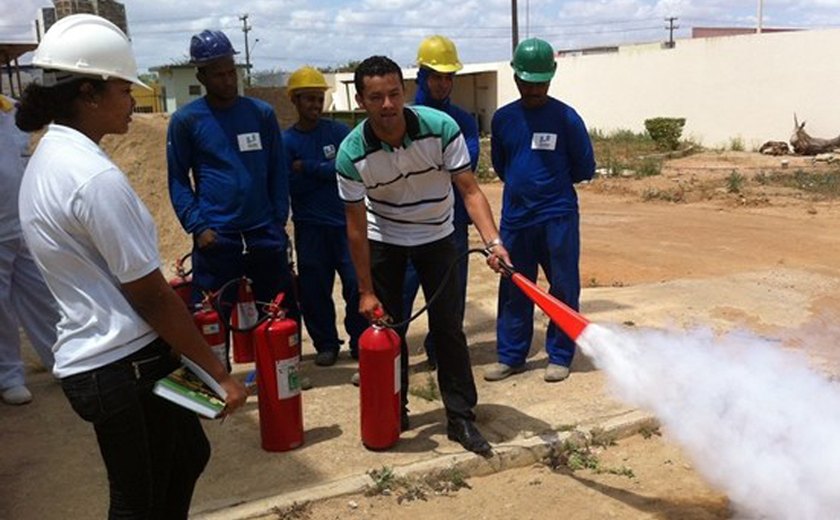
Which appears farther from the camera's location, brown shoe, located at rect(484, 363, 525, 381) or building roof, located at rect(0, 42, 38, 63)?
building roof, located at rect(0, 42, 38, 63)

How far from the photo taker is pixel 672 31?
67438 mm

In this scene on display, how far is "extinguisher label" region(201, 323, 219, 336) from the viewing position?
15.0 feet

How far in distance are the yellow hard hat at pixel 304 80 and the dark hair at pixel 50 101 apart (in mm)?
3057

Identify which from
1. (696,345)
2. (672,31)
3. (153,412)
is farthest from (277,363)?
(672,31)

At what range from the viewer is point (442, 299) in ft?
13.4

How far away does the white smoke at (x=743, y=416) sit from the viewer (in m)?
3.08

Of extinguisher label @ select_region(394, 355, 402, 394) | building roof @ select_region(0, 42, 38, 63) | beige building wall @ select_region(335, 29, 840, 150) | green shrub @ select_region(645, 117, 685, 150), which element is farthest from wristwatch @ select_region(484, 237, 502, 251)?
beige building wall @ select_region(335, 29, 840, 150)

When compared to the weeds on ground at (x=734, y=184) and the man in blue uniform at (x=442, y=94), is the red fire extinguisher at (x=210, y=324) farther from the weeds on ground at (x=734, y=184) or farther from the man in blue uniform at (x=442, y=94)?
the weeds on ground at (x=734, y=184)

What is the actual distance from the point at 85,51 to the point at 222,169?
2.46m

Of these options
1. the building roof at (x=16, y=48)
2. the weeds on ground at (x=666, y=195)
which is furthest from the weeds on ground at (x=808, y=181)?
the building roof at (x=16, y=48)

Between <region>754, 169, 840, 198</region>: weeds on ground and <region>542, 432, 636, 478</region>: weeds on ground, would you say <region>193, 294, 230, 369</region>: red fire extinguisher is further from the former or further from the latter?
<region>754, 169, 840, 198</region>: weeds on ground

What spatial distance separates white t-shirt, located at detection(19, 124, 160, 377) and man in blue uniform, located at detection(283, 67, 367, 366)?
3136 mm

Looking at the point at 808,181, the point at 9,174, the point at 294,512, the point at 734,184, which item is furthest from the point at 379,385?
the point at 808,181

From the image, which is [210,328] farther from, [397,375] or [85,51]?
[85,51]
